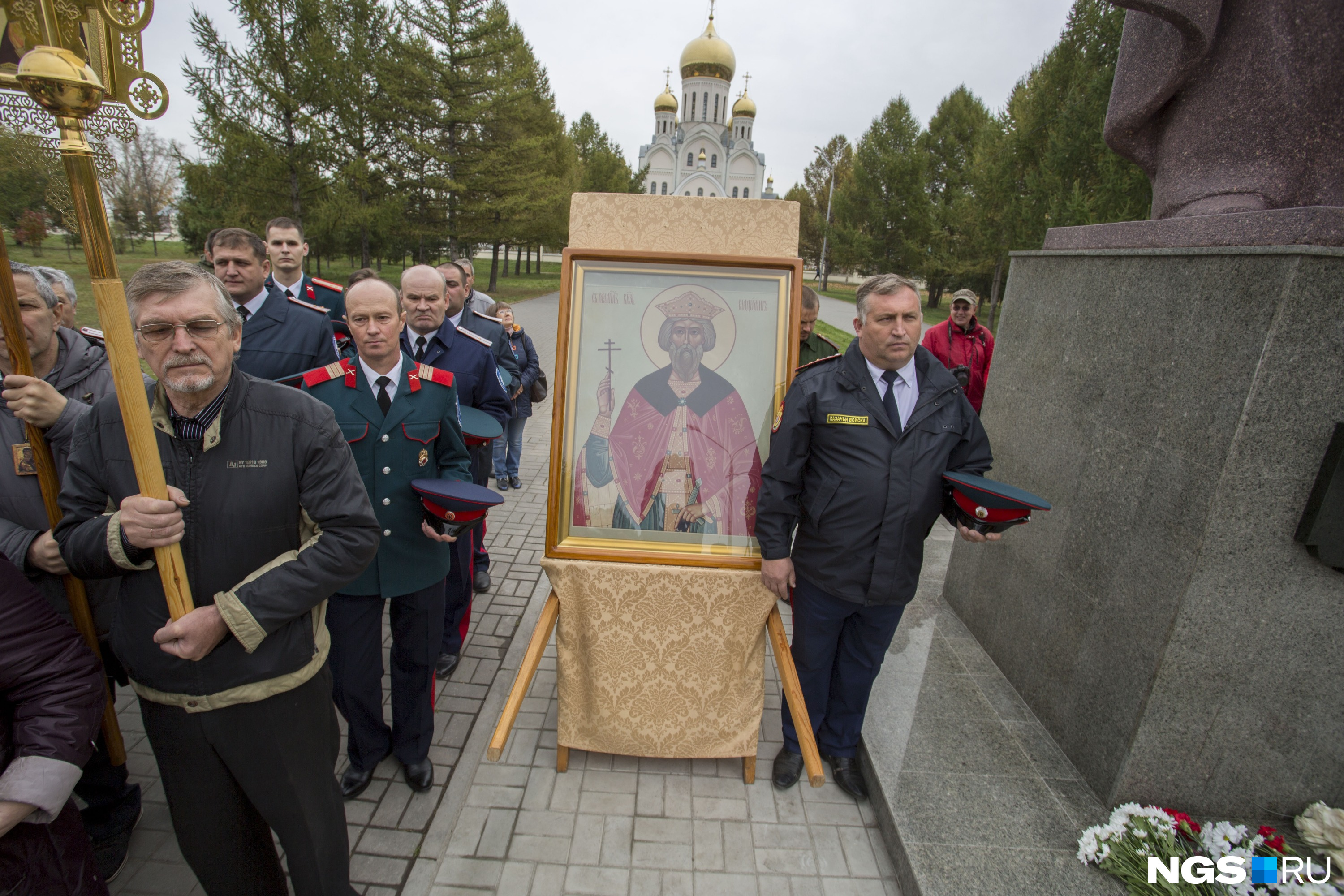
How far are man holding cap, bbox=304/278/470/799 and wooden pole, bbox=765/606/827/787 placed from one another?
4.68 ft

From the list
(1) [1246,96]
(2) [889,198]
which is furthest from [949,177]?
(1) [1246,96]

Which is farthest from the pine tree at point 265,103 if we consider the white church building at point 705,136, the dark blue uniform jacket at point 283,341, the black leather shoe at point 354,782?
the white church building at point 705,136

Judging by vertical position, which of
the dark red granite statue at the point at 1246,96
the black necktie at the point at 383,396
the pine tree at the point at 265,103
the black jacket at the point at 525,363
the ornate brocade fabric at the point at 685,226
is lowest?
the black jacket at the point at 525,363

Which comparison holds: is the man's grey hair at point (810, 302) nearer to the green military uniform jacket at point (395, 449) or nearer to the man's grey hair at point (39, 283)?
the green military uniform jacket at point (395, 449)

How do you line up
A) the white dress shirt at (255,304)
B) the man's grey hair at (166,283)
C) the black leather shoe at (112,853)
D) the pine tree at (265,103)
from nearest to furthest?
the man's grey hair at (166,283), the black leather shoe at (112,853), the white dress shirt at (255,304), the pine tree at (265,103)

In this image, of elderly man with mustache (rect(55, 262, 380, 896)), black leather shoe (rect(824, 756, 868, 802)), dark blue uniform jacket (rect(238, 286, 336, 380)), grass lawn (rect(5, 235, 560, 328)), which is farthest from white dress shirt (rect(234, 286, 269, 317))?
black leather shoe (rect(824, 756, 868, 802))

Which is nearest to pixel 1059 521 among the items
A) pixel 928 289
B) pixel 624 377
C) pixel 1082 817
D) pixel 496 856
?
pixel 1082 817

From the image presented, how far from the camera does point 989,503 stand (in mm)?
2408

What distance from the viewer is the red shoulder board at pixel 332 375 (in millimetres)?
2645

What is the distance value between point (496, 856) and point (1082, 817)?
2438 mm

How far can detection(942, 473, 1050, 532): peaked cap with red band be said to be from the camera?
234cm

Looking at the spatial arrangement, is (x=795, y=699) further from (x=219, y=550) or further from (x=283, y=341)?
(x=283, y=341)

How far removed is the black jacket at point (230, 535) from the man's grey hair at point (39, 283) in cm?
106

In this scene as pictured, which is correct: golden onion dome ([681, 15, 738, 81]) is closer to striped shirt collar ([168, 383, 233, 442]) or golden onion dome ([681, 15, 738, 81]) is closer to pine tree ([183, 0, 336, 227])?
pine tree ([183, 0, 336, 227])
